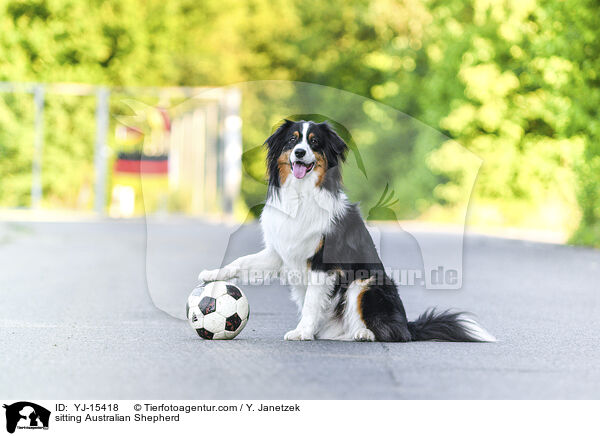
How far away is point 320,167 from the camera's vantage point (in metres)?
6.38

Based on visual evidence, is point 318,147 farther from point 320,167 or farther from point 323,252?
point 323,252

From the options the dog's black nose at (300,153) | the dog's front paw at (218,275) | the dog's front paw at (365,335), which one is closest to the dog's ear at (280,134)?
the dog's black nose at (300,153)

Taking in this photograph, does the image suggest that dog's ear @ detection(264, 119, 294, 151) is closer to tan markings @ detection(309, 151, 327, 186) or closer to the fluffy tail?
tan markings @ detection(309, 151, 327, 186)

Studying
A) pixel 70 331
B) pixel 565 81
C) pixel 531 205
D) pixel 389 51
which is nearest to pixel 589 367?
pixel 70 331

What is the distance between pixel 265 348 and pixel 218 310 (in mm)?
485

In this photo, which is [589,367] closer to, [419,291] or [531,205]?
[419,291]

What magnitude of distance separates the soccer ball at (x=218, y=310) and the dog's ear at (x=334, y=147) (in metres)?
1.10

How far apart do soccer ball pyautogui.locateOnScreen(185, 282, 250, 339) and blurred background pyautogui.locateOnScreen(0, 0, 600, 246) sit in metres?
4.69

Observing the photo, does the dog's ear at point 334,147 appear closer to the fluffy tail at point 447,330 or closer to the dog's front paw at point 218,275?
the dog's front paw at point 218,275

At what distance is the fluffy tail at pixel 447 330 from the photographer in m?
6.57

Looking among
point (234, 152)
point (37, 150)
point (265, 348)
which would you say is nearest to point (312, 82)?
point (234, 152)

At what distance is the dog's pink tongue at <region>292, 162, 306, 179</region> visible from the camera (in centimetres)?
632

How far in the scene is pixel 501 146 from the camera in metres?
29.6
